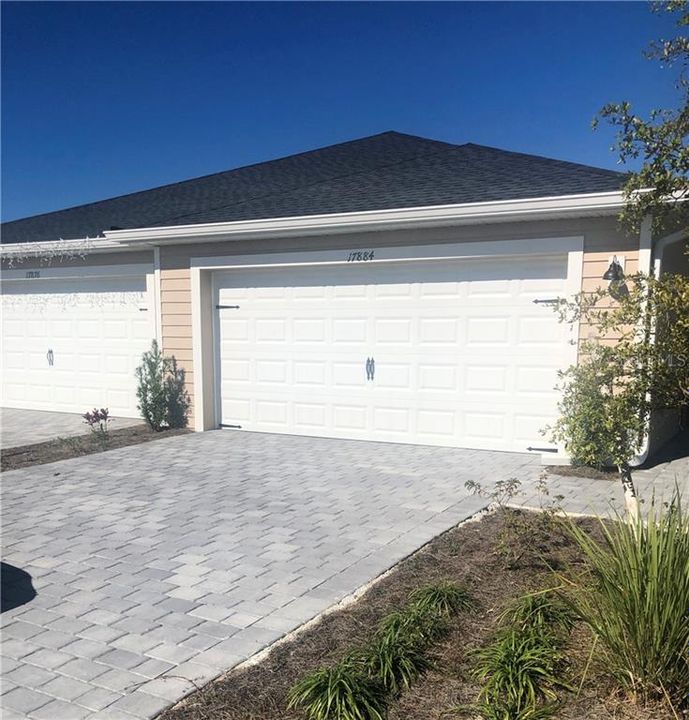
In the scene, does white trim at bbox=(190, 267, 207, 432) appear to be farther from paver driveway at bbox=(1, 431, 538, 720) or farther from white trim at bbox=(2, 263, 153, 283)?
paver driveway at bbox=(1, 431, 538, 720)

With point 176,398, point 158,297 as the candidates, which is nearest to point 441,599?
point 176,398

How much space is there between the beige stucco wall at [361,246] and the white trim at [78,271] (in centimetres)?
91

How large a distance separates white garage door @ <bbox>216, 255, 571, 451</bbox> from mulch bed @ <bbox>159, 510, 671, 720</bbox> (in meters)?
3.51

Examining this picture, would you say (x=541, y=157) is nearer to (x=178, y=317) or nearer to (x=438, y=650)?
(x=178, y=317)

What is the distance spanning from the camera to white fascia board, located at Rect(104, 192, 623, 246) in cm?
699

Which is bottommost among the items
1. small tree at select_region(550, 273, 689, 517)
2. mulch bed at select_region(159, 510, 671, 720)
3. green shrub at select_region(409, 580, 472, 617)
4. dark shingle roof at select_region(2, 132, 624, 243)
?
mulch bed at select_region(159, 510, 671, 720)

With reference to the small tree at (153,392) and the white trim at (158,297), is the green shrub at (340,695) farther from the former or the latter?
the white trim at (158,297)

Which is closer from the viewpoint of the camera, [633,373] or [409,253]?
[633,373]

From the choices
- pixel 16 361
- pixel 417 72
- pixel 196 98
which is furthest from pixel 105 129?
pixel 417 72

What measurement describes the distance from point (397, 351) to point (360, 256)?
1428 mm

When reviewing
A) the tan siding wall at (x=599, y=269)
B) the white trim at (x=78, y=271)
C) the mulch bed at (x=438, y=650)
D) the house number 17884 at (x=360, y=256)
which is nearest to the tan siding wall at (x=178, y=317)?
the white trim at (x=78, y=271)

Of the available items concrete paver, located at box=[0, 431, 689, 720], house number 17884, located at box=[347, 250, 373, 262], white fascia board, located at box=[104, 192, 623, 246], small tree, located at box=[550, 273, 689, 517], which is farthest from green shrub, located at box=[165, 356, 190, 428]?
small tree, located at box=[550, 273, 689, 517]

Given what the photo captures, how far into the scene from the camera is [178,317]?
33.0 feet

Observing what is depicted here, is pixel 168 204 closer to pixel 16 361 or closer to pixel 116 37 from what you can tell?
pixel 116 37
